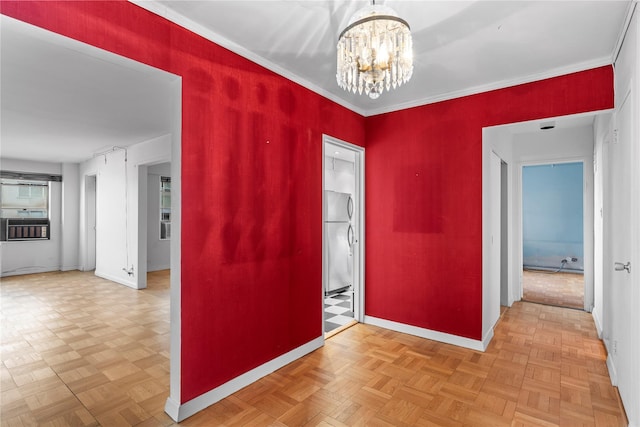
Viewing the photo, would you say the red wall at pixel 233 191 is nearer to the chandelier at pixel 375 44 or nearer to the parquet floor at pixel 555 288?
the chandelier at pixel 375 44

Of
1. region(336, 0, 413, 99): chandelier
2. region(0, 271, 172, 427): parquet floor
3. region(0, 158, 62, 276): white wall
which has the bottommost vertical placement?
region(0, 271, 172, 427): parquet floor

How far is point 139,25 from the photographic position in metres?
1.85

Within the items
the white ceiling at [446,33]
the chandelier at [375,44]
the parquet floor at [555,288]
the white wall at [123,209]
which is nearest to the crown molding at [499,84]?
the white ceiling at [446,33]

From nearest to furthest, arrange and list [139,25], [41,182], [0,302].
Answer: [139,25], [0,302], [41,182]

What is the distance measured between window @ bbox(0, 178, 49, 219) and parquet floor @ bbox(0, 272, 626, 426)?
165 inches

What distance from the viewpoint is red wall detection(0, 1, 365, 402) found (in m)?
1.88

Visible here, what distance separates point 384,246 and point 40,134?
5358 mm

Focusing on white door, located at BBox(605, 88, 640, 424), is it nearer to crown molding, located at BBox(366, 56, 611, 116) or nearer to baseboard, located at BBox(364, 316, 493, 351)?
crown molding, located at BBox(366, 56, 611, 116)

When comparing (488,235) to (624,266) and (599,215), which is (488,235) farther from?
(599,215)

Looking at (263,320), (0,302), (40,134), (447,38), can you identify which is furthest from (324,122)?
(0,302)

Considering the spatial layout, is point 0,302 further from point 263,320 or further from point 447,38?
point 447,38

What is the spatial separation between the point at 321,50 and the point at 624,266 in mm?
2496

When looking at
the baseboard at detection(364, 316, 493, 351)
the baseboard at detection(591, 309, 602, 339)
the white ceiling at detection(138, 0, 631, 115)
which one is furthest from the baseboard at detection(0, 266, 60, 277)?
the baseboard at detection(591, 309, 602, 339)

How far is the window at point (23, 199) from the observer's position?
22.0ft
